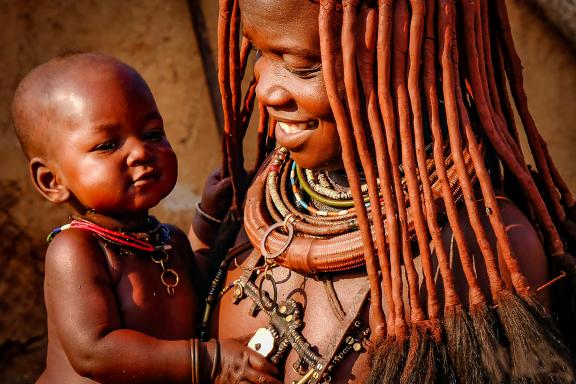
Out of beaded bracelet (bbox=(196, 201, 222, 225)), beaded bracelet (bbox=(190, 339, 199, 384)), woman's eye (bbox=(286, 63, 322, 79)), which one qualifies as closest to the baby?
beaded bracelet (bbox=(190, 339, 199, 384))

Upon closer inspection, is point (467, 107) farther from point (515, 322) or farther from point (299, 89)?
point (515, 322)

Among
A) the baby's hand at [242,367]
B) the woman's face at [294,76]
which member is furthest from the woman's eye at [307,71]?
the baby's hand at [242,367]

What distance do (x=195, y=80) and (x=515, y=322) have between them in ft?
11.1

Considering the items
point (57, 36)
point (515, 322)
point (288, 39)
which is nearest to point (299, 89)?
point (288, 39)

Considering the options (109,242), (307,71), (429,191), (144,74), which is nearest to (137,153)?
(109,242)

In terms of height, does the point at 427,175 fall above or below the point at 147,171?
above

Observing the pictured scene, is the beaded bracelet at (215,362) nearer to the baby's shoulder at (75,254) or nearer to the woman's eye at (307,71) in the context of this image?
the baby's shoulder at (75,254)

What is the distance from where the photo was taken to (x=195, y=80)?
482cm

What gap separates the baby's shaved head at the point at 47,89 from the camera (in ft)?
7.74

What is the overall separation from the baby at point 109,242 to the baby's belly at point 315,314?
0.10 m

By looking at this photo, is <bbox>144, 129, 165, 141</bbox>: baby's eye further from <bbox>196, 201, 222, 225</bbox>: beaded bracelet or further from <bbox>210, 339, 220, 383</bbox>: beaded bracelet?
<bbox>210, 339, 220, 383</bbox>: beaded bracelet

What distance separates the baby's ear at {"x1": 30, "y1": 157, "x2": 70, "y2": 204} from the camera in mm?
2443

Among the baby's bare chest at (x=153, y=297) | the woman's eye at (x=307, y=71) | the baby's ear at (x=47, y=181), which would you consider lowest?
the baby's bare chest at (x=153, y=297)

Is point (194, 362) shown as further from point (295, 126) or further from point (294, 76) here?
point (294, 76)
